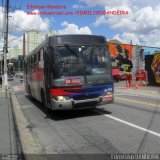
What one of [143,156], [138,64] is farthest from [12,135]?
[138,64]

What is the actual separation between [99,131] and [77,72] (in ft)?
11.1

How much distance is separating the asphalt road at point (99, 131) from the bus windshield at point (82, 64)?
147 cm

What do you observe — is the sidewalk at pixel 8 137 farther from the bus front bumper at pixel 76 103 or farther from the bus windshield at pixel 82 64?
the bus windshield at pixel 82 64

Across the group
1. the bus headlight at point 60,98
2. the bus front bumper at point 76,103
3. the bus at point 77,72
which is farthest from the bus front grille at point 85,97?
the bus headlight at point 60,98

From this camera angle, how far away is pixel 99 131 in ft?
36.1

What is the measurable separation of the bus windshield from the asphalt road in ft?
4.82

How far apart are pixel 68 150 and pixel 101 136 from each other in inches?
64.9

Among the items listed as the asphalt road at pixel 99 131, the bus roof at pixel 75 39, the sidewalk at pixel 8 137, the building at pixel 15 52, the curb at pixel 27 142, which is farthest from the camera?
the building at pixel 15 52

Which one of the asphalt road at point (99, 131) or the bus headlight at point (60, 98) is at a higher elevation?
the bus headlight at point (60, 98)

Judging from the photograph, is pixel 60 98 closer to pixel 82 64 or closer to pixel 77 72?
pixel 77 72

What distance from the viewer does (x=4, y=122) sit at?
560 inches

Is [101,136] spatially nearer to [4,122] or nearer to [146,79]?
[4,122]

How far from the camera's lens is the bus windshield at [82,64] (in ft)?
45.3

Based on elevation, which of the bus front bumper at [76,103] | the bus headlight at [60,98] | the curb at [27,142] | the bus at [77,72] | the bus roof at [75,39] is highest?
the bus roof at [75,39]
